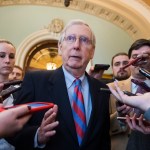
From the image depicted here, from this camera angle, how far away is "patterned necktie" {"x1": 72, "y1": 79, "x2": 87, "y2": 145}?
142 cm

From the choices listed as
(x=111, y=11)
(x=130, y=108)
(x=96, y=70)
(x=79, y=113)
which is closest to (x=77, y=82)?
(x=79, y=113)

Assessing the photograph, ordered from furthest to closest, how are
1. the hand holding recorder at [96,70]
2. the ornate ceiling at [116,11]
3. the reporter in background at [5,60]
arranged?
1. the ornate ceiling at [116,11]
2. the hand holding recorder at [96,70]
3. the reporter in background at [5,60]

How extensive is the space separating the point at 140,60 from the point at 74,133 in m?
0.55

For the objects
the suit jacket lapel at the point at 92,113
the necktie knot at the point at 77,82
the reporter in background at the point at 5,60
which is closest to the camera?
the suit jacket lapel at the point at 92,113

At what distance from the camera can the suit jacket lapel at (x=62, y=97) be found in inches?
54.9

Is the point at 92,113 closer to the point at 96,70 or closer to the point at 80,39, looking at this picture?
the point at 80,39

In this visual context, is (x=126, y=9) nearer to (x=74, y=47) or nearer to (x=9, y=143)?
(x=74, y=47)

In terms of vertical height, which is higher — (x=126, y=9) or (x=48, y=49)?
(x=126, y=9)

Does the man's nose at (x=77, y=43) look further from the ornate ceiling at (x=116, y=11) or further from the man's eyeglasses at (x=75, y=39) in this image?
the ornate ceiling at (x=116, y=11)

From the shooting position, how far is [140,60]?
1585mm

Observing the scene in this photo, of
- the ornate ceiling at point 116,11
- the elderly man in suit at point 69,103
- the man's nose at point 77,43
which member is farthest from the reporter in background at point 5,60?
the ornate ceiling at point 116,11

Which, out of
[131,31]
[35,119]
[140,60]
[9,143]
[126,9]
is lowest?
[9,143]

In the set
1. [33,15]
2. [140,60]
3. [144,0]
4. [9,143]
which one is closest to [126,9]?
[144,0]

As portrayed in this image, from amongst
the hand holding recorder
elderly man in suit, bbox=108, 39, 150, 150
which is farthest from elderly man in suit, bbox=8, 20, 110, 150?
the hand holding recorder
